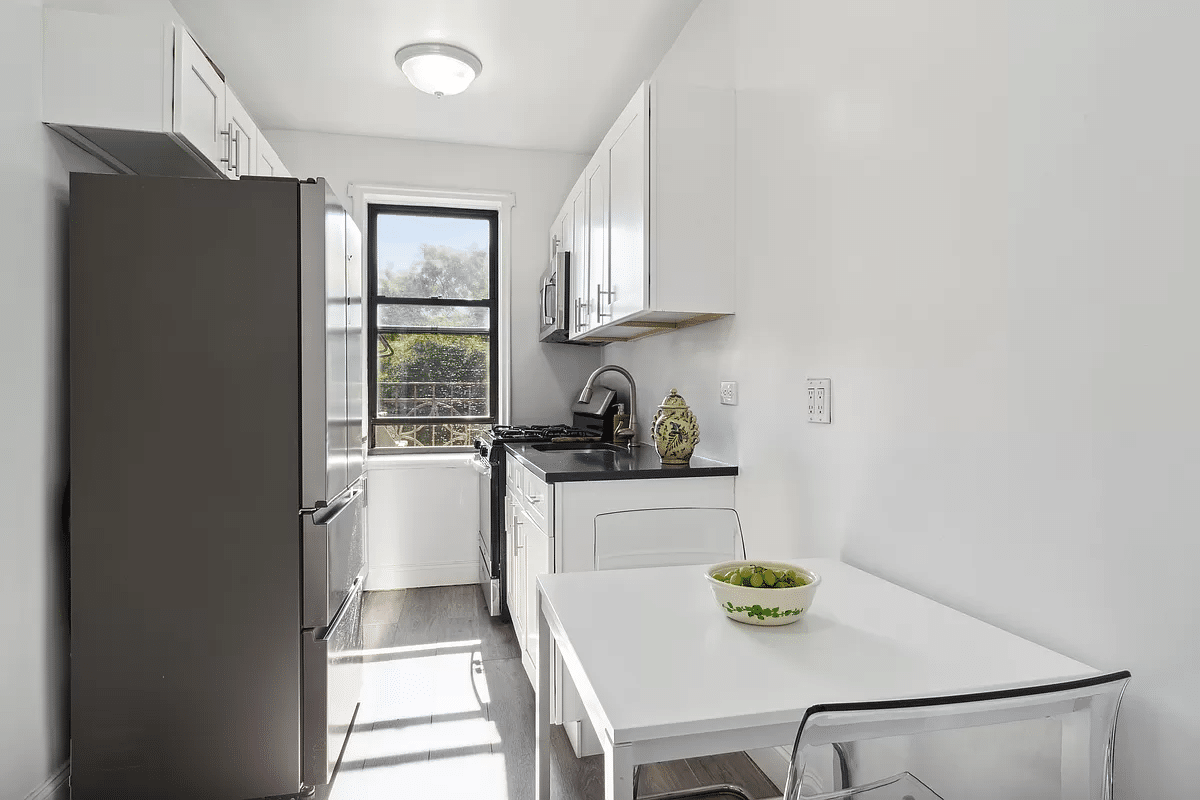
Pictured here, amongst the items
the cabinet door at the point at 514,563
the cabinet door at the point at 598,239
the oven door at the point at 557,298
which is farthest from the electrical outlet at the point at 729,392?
the oven door at the point at 557,298

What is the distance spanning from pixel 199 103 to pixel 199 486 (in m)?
1.17

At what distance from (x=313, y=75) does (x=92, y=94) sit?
5.10 ft

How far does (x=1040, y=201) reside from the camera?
1021mm

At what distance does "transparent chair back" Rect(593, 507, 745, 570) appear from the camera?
2.05 metres

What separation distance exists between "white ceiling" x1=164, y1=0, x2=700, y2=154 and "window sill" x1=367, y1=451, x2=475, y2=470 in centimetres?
194

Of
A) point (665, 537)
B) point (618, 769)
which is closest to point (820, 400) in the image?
point (665, 537)

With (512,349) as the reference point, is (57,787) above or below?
below

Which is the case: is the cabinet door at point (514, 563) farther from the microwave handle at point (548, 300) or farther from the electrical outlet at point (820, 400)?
the electrical outlet at point (820, 400)

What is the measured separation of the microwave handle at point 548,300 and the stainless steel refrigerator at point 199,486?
177 cm

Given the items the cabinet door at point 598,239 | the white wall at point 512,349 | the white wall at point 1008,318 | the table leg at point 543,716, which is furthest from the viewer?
the white wall at point 512,349

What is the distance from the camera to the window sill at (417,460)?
3895 millimetres

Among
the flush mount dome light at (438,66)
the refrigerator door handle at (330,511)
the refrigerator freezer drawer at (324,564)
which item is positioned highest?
the flush mount dome light at (438,66)

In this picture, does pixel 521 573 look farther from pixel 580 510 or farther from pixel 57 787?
pixel 57 787

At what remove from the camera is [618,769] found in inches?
29.4
